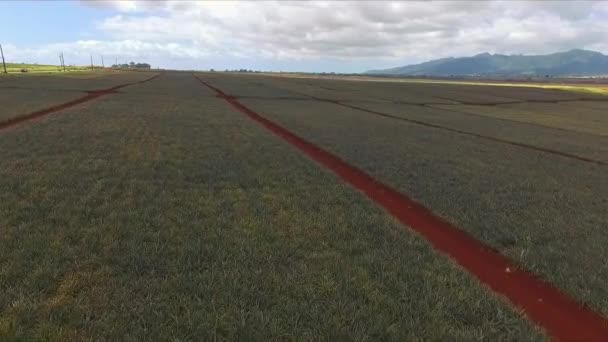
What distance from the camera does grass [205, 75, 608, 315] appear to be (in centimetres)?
992

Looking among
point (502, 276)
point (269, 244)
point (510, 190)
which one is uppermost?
point (269, 244)

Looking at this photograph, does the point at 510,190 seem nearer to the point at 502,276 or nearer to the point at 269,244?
the point at 502,276

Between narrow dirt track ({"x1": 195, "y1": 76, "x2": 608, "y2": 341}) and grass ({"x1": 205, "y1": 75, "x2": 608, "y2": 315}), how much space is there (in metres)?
0.33

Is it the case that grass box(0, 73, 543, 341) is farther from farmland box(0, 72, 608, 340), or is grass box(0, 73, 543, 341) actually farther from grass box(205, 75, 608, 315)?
grass box(205, 75, 608, 315)

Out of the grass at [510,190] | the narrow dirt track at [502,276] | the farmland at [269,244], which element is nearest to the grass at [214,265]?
the farmland at [269,244]

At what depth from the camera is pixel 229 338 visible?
607cm

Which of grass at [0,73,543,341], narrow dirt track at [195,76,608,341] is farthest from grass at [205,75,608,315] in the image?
grass at [0,73,543,341]

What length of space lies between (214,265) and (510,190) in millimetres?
12757

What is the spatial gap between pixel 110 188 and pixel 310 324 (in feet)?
31.1

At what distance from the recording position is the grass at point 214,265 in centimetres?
644

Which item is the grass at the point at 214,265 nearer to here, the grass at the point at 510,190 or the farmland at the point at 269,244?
the farmland at the point at 269,244

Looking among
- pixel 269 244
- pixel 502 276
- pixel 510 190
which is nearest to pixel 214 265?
pixel 269 244

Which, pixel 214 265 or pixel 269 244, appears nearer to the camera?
pixel 214 265

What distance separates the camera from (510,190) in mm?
16562
